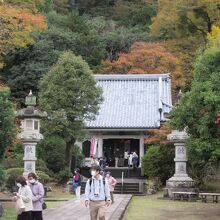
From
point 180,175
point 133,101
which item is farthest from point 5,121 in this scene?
point 133,101

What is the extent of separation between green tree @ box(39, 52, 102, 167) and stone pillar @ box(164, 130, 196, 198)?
Answer: 656cm

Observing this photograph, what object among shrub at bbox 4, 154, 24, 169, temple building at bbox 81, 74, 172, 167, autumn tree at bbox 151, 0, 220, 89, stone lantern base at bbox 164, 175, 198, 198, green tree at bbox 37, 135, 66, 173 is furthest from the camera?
autumn tree at bbox 151, 0, 220, 89

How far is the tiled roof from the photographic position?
3428cm

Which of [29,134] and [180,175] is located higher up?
[29,134]

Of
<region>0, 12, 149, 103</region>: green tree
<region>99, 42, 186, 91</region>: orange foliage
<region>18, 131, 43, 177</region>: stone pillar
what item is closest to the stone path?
<region>18, 131, 43, 177</region>: stone pillar

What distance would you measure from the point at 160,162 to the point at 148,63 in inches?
643

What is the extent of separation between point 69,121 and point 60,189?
3.82 meters

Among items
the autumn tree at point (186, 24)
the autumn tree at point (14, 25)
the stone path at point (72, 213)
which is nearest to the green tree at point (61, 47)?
the autumn tree at point (186, 24)

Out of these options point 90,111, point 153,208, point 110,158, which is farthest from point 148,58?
point 153,208

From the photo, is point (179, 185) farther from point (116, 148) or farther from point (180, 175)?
point (116, 148)

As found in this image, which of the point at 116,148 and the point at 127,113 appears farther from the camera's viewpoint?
the point at 116,148

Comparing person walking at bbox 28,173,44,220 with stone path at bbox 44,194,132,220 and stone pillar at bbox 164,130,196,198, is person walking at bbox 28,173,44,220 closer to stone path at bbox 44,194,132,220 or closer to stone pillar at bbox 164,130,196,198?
stone path at bbox 44,194,132,220

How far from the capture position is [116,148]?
Answer: 36344 mm

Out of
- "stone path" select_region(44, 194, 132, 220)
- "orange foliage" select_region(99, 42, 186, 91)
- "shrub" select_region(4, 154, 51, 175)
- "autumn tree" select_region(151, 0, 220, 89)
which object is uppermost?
"autumn tree" select_region(151, 0, 220, 89)
